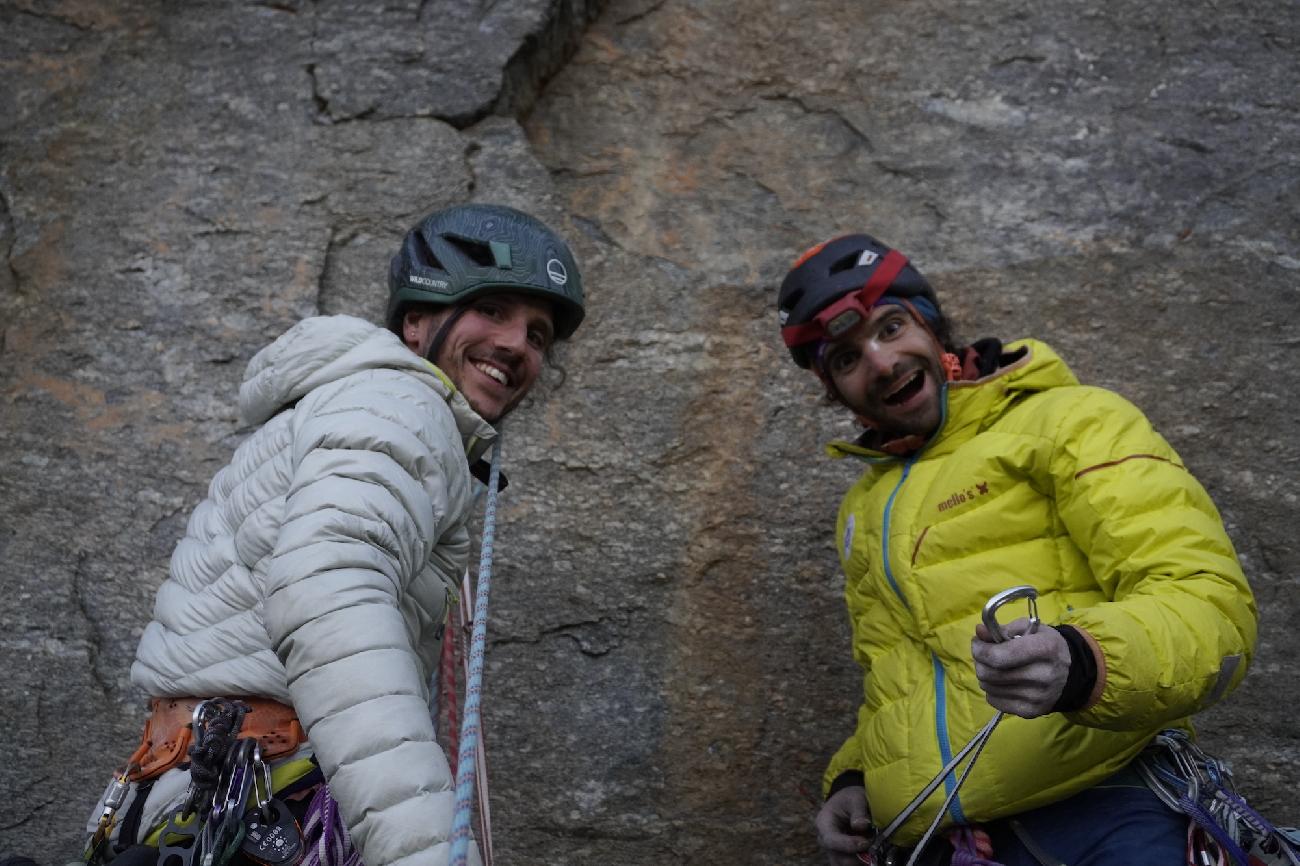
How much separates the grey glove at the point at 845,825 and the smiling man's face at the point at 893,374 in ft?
2.76

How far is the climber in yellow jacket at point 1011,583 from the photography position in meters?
1.92

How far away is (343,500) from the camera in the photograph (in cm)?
177

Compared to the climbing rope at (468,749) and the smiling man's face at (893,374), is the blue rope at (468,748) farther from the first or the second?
the smiling man's face at (893,374)

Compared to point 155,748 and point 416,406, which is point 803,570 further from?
point 155,748

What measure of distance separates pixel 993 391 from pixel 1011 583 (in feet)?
1.57

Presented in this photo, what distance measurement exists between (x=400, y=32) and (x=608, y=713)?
2803 mm

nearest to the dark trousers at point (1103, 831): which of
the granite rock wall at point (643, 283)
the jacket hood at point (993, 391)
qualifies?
the jacket hood at point (993, 391)

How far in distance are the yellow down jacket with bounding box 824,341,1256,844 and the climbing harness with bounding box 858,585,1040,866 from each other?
3 cm

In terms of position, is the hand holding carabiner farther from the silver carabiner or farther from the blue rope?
the blue rope

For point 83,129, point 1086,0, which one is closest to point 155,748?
point 83,129

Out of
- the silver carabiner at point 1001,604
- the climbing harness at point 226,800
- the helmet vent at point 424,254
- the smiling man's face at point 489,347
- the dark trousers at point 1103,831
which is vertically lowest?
the climbing harness at point 226,800

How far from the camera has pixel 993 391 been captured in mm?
2547

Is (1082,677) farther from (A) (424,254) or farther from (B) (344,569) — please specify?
(A) (424,254)

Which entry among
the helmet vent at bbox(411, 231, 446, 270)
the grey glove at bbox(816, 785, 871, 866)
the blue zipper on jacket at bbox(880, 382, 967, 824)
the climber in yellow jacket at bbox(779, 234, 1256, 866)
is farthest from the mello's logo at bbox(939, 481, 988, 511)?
the helmet vent at bbox(411, 231, 446, 270)
